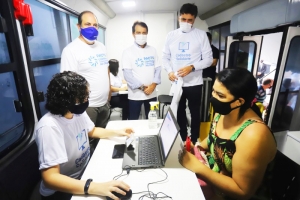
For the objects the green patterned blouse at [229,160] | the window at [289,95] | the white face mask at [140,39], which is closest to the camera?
the green patterned blouse at [229,160]

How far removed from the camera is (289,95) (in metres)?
2.10

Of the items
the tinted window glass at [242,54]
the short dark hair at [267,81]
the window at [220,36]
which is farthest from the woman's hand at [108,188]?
the window at [220,36]

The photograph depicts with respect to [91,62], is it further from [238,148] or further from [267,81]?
[267,81]

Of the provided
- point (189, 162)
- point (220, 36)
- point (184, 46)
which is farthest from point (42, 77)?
point (220, 36)

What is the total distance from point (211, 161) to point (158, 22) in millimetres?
4401

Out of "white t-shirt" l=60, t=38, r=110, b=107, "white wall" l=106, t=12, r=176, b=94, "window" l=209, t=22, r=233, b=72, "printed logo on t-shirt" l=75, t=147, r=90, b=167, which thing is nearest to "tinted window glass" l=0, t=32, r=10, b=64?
"white t-shirt" l=60, t=38, r=110, b=107

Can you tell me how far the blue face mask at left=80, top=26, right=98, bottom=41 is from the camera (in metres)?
1.87

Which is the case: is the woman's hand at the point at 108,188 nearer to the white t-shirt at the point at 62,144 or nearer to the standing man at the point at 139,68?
the white t-shirt at the point at 62,144

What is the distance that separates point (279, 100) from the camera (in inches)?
83.4

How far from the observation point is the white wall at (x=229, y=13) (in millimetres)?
2670

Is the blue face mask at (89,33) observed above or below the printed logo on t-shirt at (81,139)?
above

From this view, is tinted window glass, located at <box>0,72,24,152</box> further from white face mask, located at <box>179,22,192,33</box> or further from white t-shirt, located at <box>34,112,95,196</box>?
white face mask, located at <box>179,22,192,33</box>

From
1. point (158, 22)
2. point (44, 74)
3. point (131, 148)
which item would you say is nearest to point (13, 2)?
point (44, 74)

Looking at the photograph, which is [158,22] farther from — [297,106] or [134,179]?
[134,179]
